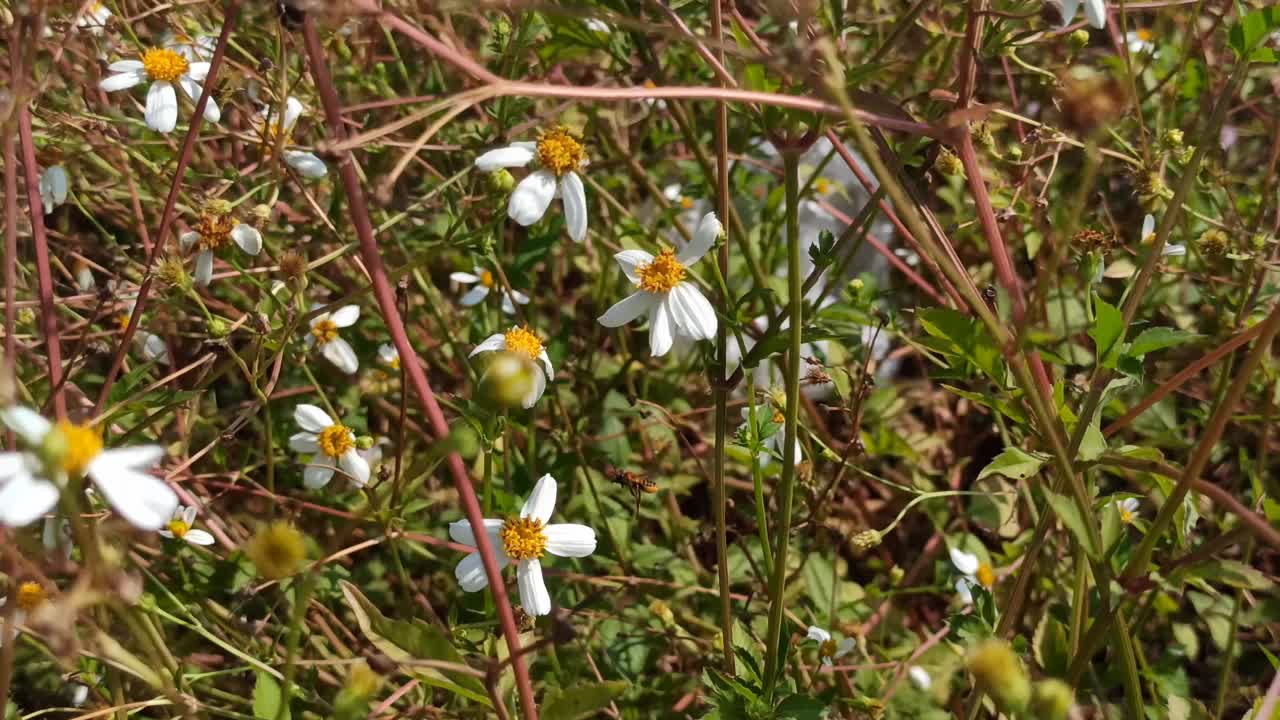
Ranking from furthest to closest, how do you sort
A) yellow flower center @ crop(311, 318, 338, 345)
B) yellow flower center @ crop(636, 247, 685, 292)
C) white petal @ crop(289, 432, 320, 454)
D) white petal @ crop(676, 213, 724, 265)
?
1. yellow flower center @ crop(311, 318, 338, 345)
2. white petal @ crop(289, 432, 320, 454)
3. yellow flower center @ crop(636, 247, 685, 292)
4. white petal @ crop(676, 213, 724, 265)

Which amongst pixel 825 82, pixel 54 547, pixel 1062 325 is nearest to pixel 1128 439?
pixel 1062 325

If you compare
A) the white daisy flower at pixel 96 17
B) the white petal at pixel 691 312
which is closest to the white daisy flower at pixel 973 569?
the white petal at pixel 691 312

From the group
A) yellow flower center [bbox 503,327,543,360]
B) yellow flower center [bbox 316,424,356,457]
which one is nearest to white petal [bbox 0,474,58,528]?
yellow flower center [bbox 503,327,543,360]

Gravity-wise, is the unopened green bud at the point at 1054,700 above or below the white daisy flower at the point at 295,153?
below

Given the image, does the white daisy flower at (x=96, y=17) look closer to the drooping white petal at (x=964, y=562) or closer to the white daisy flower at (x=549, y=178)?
the white daisy flower at (x=549, y=178)

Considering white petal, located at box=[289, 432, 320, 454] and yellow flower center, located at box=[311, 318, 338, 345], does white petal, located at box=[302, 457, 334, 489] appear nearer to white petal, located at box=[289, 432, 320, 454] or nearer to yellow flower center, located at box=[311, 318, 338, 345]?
white petal, located at box=[289, 432, 320, 454]

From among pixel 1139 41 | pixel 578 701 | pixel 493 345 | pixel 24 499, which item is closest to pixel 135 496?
pixel 24 499
